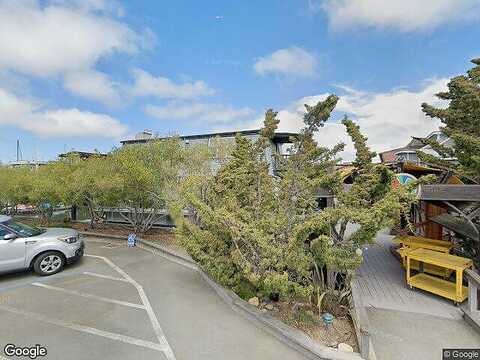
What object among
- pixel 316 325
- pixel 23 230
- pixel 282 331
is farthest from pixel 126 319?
pixel 23 230

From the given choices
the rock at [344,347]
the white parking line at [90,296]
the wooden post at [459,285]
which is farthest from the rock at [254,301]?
the wooden post at [459,285]

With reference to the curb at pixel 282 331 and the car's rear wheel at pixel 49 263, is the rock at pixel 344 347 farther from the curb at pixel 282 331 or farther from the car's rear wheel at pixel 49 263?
the car's rear wheel at pixel 49 263

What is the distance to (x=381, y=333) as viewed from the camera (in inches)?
168

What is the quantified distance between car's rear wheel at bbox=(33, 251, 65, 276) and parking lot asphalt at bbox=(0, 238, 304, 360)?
206 mm

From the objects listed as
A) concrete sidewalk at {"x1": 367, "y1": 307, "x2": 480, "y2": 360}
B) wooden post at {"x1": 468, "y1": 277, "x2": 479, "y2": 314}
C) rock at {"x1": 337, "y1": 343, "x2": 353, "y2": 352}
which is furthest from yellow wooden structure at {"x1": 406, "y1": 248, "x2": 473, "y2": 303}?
rock at {"x1": 337, "y1": 343, "x2": 353, "y2": 352}

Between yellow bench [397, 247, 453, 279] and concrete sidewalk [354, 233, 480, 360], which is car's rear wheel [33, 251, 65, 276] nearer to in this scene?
concrete sidewalk [354, 233, 480, 360]

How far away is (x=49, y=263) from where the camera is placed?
22.1 feet

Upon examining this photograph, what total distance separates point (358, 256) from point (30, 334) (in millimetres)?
5360

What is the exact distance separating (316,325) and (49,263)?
22.0 ft

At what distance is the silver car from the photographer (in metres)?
6.27

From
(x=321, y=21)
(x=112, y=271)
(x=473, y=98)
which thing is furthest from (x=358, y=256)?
(x=321, y=21)

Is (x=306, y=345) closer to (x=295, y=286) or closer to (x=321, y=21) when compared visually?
(x=295, y=286)

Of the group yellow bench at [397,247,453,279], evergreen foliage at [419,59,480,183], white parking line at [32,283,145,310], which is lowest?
white parking line at [32,283,145,310]

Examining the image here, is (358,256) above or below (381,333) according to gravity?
above
